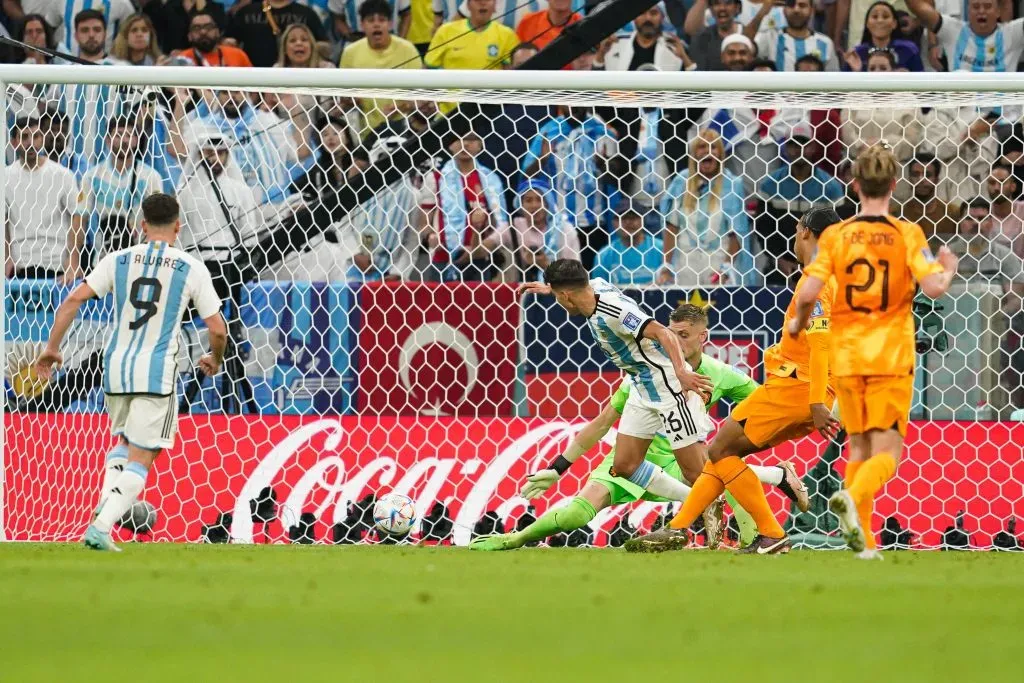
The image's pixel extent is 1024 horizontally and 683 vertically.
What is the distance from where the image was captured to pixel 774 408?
8.69m

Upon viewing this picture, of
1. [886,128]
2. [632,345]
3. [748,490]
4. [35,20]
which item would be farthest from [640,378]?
[35,20]

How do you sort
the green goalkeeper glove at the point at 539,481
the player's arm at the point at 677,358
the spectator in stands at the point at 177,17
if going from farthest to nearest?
the spectator in stands at the point at 177,17 < the green goalkeeper glove at the point at 539,481 < the player's arm at the point at 677,358

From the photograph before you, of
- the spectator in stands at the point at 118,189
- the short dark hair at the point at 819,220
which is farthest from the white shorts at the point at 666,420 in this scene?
the spectator in stands at the point at 118,189

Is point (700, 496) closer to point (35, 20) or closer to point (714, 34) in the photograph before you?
point (714, 34)

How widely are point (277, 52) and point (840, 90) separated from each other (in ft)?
21.1

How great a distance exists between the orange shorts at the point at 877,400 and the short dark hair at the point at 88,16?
30.5 feet

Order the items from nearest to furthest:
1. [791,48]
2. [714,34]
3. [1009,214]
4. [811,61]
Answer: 1. [1009,214]
2. [811,61]
3. [791,48]
4. [714,34]

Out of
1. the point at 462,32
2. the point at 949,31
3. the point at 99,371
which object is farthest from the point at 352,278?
the point at 949,31

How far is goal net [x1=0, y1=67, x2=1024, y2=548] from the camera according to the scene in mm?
9984

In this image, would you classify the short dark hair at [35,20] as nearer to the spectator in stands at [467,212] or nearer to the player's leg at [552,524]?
the spectator in stands at [467,212]

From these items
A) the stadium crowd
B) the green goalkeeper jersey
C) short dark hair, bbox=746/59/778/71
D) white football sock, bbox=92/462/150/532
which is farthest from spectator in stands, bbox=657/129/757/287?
white football sock, bbox=92/462/150/532

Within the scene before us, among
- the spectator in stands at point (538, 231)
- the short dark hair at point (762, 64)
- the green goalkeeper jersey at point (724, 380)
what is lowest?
the green goalkeeper jersey at point (724, 380)

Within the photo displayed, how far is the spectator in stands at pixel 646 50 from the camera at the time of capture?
14234 mm

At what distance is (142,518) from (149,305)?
211 centimetres
